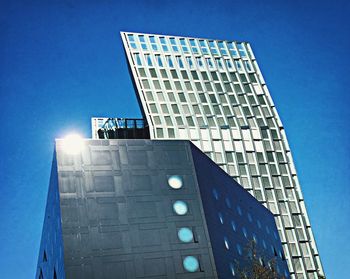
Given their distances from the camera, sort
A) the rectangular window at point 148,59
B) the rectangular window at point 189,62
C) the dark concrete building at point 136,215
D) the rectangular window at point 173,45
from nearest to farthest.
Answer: the dark concrete building at point 136,215
the rectangular window at point 148,59
the rectangular window at point 189,62
the rectangular window at point 173,45

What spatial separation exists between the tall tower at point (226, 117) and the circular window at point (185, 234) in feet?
127

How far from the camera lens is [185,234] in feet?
116

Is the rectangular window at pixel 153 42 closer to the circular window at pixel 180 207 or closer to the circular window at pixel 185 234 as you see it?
the circular window at pixel 180 207

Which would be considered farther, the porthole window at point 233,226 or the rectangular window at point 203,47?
the rectangular window at point 203,47

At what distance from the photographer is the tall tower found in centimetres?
7644

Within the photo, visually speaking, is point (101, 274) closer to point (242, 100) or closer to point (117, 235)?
point (117, 235)

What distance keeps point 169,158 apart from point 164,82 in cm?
4330

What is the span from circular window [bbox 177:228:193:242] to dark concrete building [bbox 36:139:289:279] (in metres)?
0.08

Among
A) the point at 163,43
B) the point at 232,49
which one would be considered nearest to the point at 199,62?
the point at 163,43

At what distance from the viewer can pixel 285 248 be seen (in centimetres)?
7375

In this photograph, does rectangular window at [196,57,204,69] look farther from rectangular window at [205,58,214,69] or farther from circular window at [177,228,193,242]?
circular window at [177,228,193,242]

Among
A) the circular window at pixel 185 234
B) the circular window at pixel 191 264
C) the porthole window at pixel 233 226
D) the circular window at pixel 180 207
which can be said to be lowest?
the circular window at pixel 191 264

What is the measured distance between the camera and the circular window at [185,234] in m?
35.2

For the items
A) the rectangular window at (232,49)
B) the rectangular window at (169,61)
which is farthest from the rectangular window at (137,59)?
the rectangular window at (232,49)
